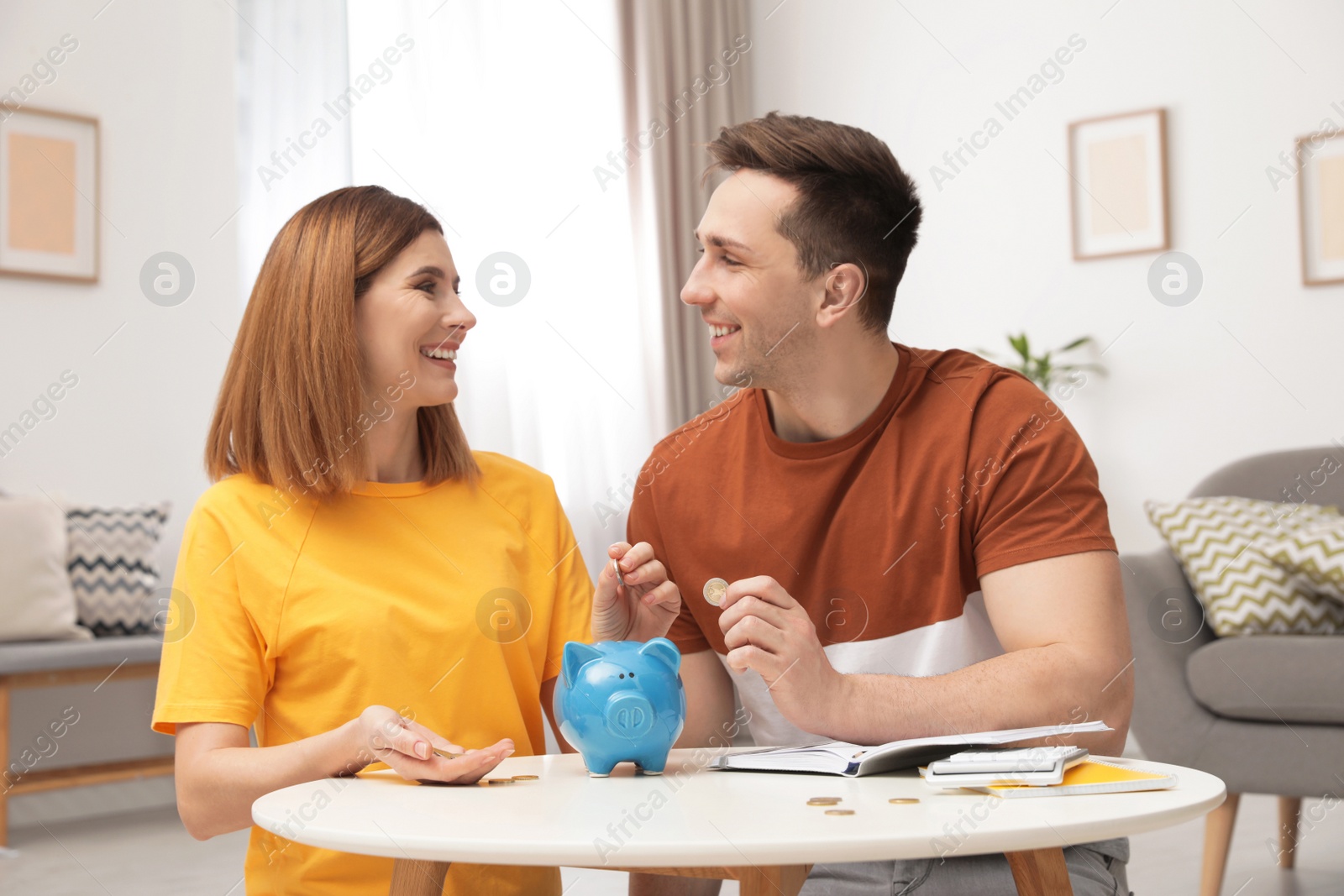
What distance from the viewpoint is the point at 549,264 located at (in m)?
4.21

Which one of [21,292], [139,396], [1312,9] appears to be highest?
[1312,9]

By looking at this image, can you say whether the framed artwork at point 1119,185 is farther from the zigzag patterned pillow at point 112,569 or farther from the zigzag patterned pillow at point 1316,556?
the zigzag patterned pillow at point 112,569

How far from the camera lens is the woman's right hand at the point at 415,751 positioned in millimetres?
1070

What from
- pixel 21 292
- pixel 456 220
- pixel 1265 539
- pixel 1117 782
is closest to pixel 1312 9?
pixel 1265 539

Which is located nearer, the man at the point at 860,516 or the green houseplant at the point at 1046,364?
the man at the point at 860,516

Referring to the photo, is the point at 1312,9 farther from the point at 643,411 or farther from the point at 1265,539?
the point at 643,411

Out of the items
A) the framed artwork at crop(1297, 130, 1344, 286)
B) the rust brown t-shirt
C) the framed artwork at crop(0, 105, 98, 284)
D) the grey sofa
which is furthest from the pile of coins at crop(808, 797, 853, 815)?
the framed artwork at crop(1297, 130, 1344, 286)

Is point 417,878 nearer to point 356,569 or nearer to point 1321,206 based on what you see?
point 356,569

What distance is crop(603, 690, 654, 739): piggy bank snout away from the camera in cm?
107

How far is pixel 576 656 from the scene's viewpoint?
43.4 inches

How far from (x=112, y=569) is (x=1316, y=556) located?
121 inches

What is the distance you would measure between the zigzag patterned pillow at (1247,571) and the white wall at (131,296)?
107 inches

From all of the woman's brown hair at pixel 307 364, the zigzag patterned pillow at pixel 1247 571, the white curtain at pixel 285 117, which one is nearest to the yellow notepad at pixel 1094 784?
the woman's brown hair at pixel 307 364

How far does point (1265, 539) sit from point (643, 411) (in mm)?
2407
